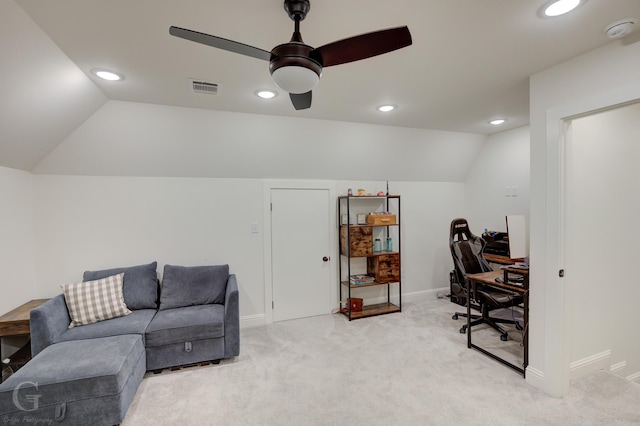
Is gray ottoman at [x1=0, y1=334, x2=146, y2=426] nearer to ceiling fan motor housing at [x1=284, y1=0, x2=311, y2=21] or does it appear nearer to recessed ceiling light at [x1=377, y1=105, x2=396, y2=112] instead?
ceiling fan motor housing at [x1=284, y1=0, x2=311, y2=21]

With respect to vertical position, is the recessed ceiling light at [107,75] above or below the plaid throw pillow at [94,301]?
above

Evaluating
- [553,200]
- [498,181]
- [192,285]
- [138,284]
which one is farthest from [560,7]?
[138,284]

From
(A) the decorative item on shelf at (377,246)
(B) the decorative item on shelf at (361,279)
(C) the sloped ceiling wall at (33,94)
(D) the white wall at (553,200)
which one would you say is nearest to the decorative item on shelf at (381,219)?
(A) the decorative item on shelf at (377,246)

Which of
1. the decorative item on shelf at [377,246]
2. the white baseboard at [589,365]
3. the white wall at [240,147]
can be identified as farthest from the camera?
the decorative item on shelf at [377,246]

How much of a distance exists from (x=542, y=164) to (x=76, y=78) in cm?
367

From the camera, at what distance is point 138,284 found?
317 centimetres

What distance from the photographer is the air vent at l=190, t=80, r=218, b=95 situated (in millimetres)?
2495

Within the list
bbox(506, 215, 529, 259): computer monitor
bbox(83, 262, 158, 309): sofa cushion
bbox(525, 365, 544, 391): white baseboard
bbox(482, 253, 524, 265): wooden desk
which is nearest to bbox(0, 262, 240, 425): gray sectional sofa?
bbox(83, 262, 158, 309): sofa cushion

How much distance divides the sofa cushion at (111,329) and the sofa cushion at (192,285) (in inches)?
13.1

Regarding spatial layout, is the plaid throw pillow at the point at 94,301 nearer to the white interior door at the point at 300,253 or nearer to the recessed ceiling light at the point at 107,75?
the white interior door at the point at 300,253

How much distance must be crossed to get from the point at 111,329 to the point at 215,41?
259 centimetres

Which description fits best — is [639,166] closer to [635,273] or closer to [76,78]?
[635,273]

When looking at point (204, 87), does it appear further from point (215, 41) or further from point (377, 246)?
point (377, 246)

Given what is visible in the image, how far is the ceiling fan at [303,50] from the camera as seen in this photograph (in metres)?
1.28
